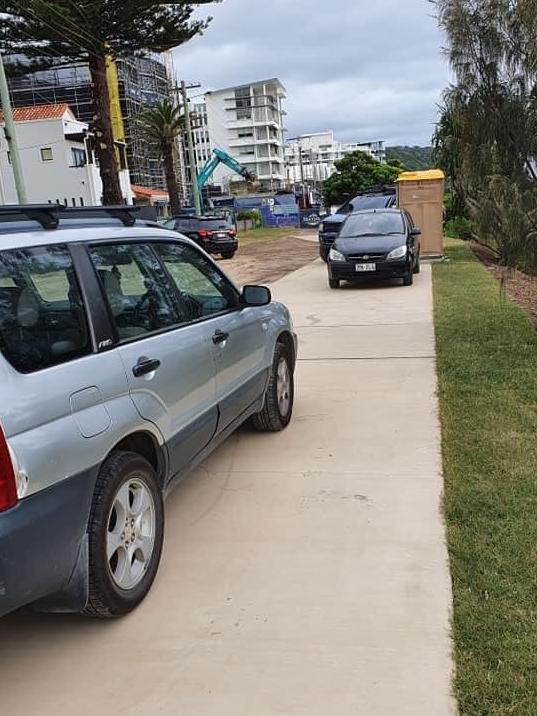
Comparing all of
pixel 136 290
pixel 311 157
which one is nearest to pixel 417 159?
pixel 311 157

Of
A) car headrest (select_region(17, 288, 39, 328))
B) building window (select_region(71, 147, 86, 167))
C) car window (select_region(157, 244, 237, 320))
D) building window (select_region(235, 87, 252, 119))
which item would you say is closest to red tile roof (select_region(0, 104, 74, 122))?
building window (select_region(71, 147, 86, 167))

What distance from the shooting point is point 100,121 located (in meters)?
21.7

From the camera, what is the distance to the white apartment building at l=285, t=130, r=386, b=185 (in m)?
142

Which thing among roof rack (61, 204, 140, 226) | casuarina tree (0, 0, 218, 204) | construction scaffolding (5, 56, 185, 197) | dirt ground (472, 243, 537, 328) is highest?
construction scaffolding (5, 56, 185, 197)

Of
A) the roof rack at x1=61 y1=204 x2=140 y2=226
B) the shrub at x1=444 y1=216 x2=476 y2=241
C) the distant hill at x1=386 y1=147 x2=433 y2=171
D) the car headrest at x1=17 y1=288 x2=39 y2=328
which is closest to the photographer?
the car headrest at x1=17 y1=288 x2=39 y2=328

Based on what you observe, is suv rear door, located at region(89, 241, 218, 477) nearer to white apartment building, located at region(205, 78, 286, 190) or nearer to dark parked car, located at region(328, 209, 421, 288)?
dark parked car, located at region(328, 209, 421, 288)

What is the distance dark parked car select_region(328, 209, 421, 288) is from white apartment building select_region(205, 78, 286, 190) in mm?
100719

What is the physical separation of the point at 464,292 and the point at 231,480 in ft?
→ 27.7

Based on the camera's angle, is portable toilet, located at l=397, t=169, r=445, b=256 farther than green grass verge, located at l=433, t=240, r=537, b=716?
Yes

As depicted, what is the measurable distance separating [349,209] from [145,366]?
19018 millimetres

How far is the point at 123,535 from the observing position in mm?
3061

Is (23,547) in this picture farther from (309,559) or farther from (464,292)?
(464,292)

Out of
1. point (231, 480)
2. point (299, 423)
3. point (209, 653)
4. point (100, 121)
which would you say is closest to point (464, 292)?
point (299, 423)

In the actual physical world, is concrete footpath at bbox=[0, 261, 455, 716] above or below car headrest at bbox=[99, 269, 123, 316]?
below
